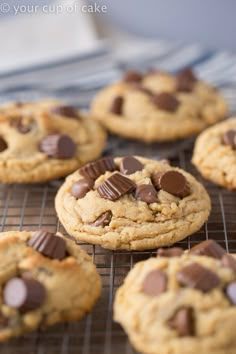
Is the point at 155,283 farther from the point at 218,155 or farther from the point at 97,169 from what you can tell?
the point at 218,155

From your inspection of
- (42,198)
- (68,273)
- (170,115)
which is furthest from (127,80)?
(68,273)

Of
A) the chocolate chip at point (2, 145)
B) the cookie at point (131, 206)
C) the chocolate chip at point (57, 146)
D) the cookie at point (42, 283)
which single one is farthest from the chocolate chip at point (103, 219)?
the chocolate chip at point (2, 145)

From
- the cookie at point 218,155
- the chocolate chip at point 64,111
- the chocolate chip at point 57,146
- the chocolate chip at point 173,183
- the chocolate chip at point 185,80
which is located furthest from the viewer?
the chocolate chip at point 185,80

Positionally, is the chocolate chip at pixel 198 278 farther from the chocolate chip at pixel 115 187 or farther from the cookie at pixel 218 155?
the cookie at pixel 218 155

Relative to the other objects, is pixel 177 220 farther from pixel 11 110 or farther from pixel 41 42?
pixel 41 42

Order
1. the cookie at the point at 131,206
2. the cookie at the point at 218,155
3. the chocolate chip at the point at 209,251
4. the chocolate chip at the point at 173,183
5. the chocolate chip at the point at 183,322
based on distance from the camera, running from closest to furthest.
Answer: the chocolate chip at the point at 183,322 → the chocolate chip at the point at 209,251 → the cookie at the point at 131,206 → the chocolate chip at the point at 173,183 → the cookie at the point at 218,155

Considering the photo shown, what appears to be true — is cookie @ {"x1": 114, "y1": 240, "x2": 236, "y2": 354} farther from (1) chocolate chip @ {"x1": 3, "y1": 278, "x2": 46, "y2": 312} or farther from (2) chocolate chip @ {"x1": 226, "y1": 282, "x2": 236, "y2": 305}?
(1) chocolate chip @ {"x1": 3, "y1": 278, "x2": 46, "y2": 312}
